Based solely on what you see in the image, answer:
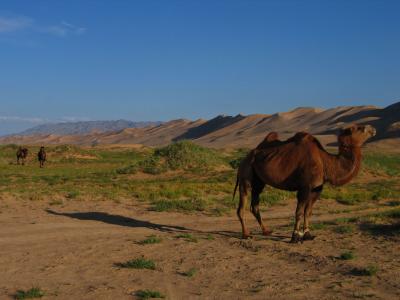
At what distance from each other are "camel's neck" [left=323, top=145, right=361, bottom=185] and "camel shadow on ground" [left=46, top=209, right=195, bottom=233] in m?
3.94

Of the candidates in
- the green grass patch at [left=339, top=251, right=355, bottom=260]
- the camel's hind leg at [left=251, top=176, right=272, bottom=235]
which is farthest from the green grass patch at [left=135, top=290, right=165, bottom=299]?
the camel's hind leg at [left=251, top=176, right=272, bottom=235]

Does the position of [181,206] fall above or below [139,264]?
above

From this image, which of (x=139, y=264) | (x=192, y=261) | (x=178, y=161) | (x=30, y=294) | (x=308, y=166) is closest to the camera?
(x=30, y=294)

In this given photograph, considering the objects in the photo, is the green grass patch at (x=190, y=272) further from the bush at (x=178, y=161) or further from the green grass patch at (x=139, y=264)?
the bush at (x=178, y=161)

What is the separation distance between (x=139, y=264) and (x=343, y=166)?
436cm

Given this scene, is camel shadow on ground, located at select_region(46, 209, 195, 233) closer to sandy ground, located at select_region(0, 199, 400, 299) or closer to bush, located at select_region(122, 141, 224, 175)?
sandy ground, located at select_region(0, 199, 400, 299)

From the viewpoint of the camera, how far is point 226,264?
8.70 metres

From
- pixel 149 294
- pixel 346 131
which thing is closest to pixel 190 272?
pixel 149 294

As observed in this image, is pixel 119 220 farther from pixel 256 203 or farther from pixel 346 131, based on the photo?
pixel 346 131

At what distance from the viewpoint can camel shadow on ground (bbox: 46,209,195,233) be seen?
13.1 m

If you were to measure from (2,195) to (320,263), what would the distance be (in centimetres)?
1375

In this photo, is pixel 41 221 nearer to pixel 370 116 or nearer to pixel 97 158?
pixel 97 158

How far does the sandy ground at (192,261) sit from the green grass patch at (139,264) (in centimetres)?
15

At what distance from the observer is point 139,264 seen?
8680 mm
